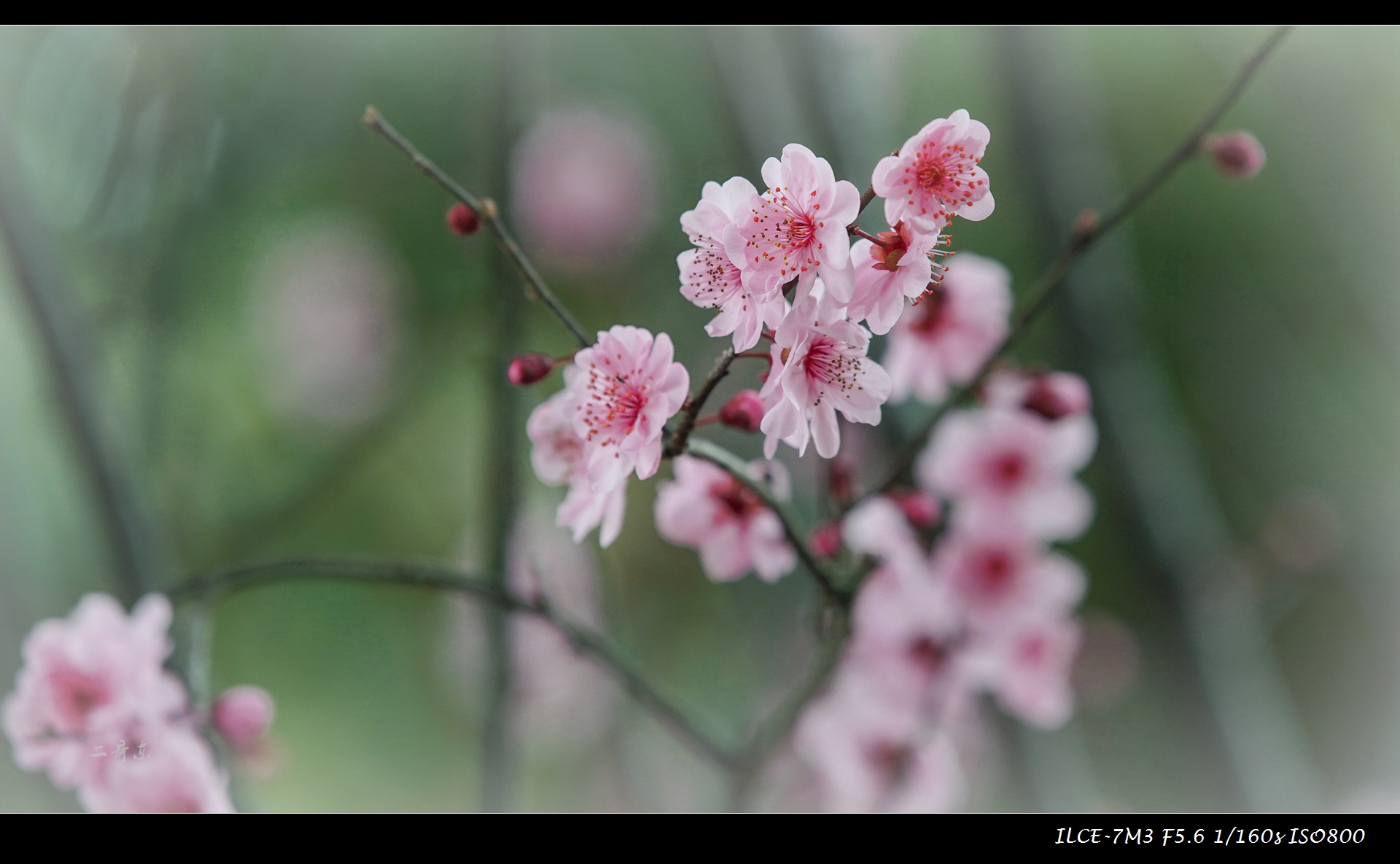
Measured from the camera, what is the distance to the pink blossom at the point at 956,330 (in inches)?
35.4

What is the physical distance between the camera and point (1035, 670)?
1.12 metres

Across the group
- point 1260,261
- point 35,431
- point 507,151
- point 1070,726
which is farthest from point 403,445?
point 1260,261

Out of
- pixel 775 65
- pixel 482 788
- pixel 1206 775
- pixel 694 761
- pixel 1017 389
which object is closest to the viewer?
pixel 1017 389

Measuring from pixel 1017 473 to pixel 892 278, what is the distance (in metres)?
0.59

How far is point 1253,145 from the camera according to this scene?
764 mm

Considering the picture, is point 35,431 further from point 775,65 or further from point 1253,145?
point 1253,145

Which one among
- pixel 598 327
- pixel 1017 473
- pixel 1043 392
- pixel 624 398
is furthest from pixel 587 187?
pixel 624 398

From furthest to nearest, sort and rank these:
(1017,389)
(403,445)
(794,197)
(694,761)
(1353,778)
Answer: (403,445) < (1353,778) < (694,761) < (1017,389) < (794,197)

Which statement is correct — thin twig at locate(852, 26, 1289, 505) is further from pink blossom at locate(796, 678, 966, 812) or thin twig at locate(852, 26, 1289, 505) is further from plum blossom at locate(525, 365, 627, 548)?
pink blossom at locate(796, 678, 966, 812)

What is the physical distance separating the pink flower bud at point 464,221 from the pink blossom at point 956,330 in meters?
0.44

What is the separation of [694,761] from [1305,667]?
5.15 feet

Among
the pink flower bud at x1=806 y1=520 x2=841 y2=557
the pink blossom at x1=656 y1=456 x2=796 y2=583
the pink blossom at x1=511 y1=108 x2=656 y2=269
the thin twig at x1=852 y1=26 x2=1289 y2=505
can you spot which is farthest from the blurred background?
the thin twig at x1=852 y1=26 x2=1289 y2=505

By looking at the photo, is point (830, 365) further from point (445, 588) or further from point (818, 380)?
point (445, 588)

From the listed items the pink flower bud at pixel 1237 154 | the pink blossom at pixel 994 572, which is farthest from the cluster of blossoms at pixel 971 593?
the pink flower bud at pixel 1237 154
